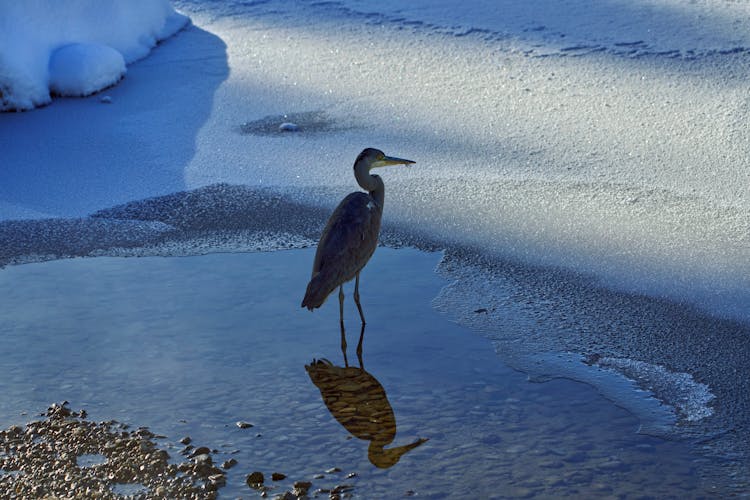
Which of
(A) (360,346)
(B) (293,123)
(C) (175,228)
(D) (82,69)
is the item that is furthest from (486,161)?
(D) (82,69)

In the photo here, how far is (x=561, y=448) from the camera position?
3232 mm

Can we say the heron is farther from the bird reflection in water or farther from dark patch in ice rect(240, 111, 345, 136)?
dark patch in ice rect(240, 111, 345, 136)

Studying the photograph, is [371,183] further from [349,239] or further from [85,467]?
[85,467]

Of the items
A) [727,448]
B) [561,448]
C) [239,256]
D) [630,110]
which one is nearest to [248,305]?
[239,256]

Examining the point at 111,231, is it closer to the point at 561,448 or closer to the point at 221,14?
the point at 561,448

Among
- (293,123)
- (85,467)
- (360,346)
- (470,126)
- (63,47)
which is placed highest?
(63,47)

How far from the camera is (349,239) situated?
4.09m

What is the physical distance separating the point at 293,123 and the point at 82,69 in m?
1.64

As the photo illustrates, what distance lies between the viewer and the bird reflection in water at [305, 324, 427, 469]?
3.27 m

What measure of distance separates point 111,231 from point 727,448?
3.19 meters

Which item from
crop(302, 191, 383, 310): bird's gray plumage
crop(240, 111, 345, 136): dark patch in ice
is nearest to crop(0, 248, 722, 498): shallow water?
crop(302, 191, 383, 310): bird's gray plumage

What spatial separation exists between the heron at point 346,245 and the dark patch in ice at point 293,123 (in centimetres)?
192

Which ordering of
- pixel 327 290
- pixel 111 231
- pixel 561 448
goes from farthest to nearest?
pixel 111 231 → pixel 327 290 → pixel 561 448

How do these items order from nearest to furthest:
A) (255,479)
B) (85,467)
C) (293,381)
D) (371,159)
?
(255,479), (85,467), (293,381), (371,159)
